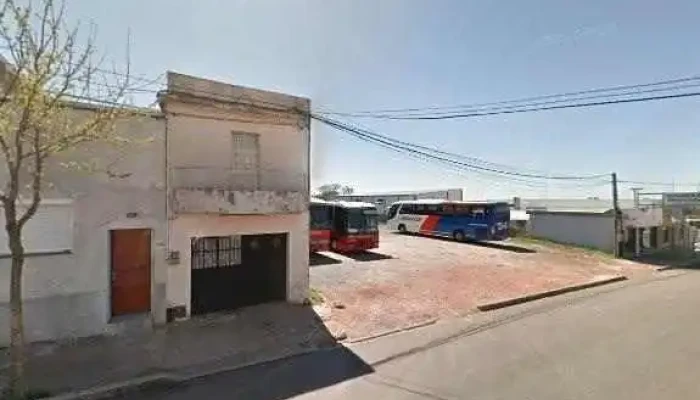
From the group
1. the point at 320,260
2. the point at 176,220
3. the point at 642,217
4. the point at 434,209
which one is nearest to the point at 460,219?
the point at 434,209

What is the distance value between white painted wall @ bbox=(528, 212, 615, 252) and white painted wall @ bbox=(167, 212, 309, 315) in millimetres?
26366

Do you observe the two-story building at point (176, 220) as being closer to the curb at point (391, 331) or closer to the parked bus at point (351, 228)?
the curb at point (391, 331)

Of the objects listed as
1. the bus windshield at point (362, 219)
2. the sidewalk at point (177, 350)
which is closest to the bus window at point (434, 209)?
the bus windshield at point (362, 219)

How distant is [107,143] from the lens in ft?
32.6

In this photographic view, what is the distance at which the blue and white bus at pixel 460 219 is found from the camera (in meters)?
31.1

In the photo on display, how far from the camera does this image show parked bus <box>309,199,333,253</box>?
23.4m

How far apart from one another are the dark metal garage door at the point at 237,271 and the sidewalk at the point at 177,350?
25.2 inches

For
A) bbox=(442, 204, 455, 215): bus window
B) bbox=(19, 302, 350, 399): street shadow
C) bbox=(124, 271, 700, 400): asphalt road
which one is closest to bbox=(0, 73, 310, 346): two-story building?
bbox=(19, 302, 350, 399): street shadow

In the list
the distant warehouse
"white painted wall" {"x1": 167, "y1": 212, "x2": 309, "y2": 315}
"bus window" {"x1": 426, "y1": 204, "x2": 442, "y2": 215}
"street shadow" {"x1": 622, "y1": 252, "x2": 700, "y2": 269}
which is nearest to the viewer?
"white painted wall" {"x1": 167, "y1": 212, "x2": 309, "y2": 315}

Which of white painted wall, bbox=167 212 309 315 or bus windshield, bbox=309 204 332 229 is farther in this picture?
bus windshield, bbox=309 204 332 229


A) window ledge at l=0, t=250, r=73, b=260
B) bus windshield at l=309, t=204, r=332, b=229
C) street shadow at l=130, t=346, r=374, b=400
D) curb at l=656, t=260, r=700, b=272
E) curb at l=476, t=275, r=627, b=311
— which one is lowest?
curb at l=656, t=260, r=700, b=272

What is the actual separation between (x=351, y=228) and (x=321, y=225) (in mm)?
1432

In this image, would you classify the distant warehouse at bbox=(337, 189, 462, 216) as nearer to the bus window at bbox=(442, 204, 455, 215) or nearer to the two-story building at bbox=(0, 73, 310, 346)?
the bus window at bbox=(442, 204, 455, 215)

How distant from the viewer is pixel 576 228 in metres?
34.5
